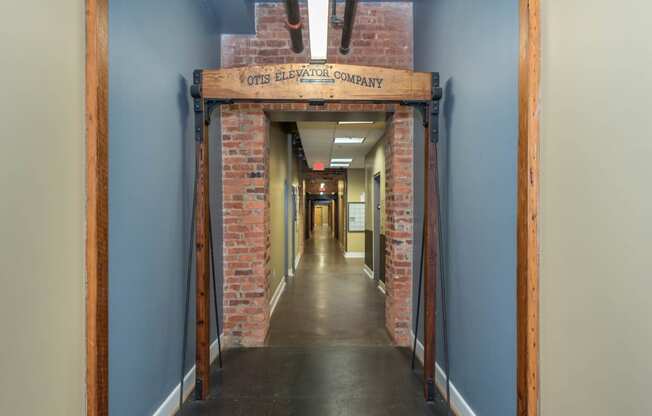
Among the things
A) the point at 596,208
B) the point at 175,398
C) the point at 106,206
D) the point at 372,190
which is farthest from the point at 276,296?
the point at 596,208

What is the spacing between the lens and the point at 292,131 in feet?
23.9

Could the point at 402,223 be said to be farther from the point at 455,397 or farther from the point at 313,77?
the point at 313,77

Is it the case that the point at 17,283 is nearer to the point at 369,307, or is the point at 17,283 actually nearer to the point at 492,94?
the point at 492,94

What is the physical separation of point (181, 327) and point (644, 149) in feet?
9.18

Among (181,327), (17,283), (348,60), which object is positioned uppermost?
(348,60)

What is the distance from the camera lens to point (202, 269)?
268 centimetres

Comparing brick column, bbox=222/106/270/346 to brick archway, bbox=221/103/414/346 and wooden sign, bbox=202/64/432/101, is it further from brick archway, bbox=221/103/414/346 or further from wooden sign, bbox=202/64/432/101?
wooden sign, bbox=202/64/432/101

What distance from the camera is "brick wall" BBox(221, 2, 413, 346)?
376 cm

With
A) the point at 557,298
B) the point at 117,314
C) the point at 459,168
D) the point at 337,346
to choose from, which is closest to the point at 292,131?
the point at 337,346

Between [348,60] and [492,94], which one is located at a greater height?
[348,60]

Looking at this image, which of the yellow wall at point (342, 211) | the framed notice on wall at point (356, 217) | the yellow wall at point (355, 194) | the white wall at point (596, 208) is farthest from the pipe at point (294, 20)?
the yellow wall at point (342, 211)

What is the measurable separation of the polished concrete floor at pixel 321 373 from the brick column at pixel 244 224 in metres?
0.32

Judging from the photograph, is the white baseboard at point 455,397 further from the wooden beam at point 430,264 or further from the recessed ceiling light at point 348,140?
the recessed ceiling light at point 348,140

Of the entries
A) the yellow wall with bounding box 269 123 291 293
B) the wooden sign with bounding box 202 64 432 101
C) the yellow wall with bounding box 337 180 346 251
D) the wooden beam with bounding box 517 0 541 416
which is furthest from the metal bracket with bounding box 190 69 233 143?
the yellow wall with bounding box 337 180 346 251
